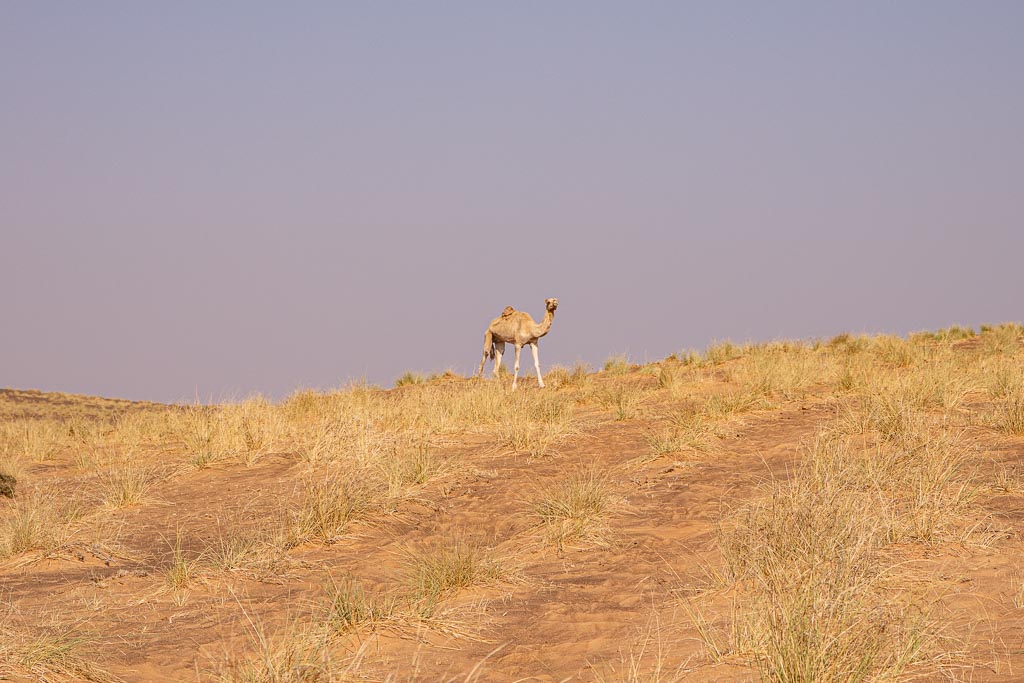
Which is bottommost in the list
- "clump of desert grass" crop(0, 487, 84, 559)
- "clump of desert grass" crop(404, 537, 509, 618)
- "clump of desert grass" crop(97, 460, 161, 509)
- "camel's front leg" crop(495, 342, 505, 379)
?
"clump of desert grass" crop(404, 537, 509, 618)

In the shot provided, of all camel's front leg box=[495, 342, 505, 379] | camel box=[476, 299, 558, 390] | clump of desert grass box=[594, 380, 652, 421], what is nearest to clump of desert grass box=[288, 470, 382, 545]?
clump of desert grass box=[594, 380, 652, 421]

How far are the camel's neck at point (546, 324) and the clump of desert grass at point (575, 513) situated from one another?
12.5 meters

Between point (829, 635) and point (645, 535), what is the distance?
419 centimetres

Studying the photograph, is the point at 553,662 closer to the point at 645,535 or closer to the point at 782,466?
the point at 645,535

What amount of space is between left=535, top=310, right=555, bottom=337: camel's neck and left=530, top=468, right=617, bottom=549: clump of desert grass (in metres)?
12.5

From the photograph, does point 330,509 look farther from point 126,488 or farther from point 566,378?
point 566,378

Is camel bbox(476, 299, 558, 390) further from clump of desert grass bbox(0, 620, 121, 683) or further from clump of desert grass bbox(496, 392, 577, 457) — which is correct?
clump of desert grass bbox(0, 620, 121, 683)

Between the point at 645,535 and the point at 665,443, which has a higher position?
the point at 665,443

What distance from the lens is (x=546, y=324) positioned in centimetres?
2248

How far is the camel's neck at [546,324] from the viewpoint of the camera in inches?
885

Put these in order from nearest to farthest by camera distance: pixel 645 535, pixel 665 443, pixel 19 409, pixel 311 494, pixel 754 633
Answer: pixel 754 633 < pixel 645 535 < pixel 311 494 < pixel 665 443 < pixel 19 409

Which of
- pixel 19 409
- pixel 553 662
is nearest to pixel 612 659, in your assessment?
pixel 553 662

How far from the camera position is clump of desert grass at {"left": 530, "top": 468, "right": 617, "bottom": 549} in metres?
8.94

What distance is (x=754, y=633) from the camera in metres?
5.47
